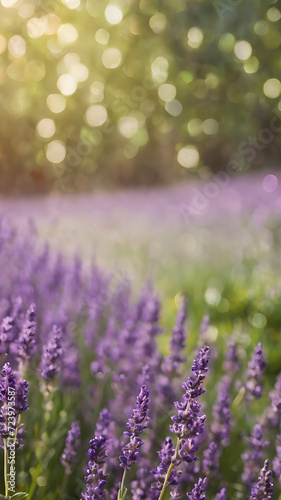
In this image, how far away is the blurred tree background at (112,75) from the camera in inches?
303

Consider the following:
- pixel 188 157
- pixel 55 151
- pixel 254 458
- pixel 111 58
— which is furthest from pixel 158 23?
pixel 254 458

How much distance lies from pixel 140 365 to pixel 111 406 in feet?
→ 0.67

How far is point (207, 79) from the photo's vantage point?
8.78 metres

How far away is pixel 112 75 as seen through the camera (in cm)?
875

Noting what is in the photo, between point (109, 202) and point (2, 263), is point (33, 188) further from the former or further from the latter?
point (2, 263)

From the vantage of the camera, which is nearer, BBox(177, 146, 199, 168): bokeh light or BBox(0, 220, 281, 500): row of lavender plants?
BBox(0, 220, 281, 500): row of lavender plants

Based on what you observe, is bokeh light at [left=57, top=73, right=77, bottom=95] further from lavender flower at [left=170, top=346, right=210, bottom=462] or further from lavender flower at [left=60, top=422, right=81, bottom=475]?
lavender flower at [left=170, top=346, right=210, bottom=462]

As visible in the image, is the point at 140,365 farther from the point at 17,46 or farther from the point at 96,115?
the point at 96,115

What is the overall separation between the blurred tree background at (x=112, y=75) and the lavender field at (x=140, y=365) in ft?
8.04

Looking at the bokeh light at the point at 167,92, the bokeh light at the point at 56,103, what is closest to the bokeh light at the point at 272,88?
the bokeh light at the point at 167,92

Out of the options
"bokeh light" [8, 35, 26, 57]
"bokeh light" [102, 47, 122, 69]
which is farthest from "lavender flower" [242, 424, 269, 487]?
"bokeh light" [102, 47, 122, 69]

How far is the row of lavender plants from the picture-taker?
138 centimetres

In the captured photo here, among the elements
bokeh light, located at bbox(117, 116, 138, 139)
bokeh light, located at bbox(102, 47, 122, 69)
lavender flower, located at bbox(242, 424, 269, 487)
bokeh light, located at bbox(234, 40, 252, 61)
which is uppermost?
bokeh light, located at bbox(234, 40, 252, 61)

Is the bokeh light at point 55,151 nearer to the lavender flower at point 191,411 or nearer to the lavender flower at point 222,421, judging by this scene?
the lavender flower at point 222,421
